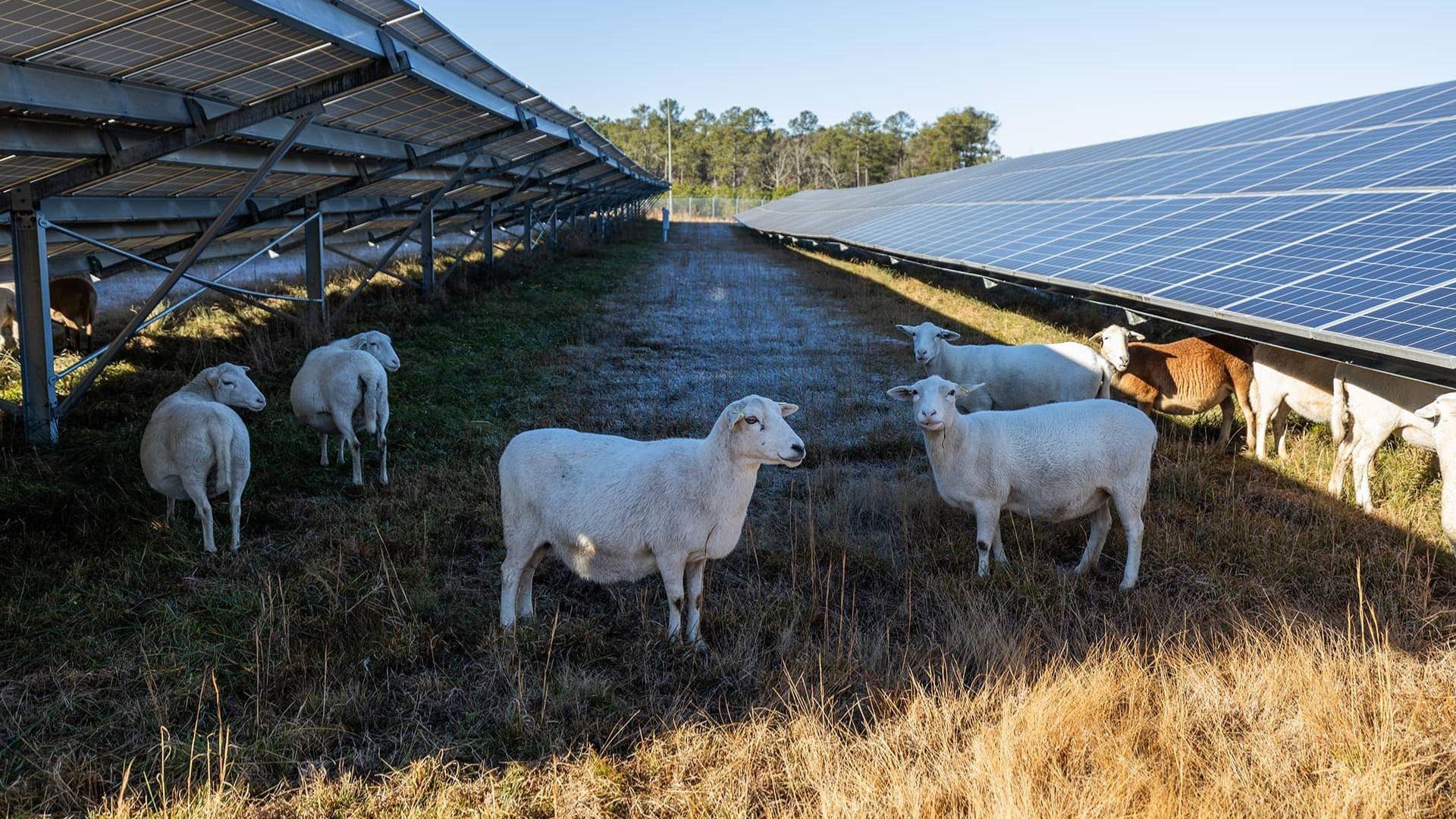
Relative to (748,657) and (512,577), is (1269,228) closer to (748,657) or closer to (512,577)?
(748,657)

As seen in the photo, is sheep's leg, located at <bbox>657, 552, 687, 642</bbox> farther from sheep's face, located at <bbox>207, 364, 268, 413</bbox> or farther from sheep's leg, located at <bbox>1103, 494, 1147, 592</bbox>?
sheep's face, located at <bbox>207, 364, 268, 413</bbox>

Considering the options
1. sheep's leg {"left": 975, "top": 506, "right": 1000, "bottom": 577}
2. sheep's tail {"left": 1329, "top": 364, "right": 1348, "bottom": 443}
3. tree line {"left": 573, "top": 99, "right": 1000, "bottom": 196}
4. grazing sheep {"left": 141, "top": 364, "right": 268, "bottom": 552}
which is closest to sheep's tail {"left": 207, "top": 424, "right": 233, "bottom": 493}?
grazing sheep {"left": 141, "top": 364, "right": 268, "bottom": 552}

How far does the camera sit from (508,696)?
13.1 feet

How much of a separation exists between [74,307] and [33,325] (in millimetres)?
5320

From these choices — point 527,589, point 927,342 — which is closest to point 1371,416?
point 927,342

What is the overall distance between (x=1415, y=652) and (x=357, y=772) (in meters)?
4.89

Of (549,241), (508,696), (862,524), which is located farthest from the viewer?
(549,241)

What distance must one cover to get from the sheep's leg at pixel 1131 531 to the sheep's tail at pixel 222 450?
18.5 ft

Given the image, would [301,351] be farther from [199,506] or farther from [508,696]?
[508,696]

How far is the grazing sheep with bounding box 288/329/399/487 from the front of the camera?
711 cm

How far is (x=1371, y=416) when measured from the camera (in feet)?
21.4

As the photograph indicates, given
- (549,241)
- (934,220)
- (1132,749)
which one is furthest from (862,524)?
(549,241)

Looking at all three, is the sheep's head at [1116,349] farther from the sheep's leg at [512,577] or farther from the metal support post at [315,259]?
the metal support post at [315,259]

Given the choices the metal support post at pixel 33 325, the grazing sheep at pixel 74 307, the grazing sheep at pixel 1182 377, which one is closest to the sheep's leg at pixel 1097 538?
the grazing sheep at pixel 1182 377
